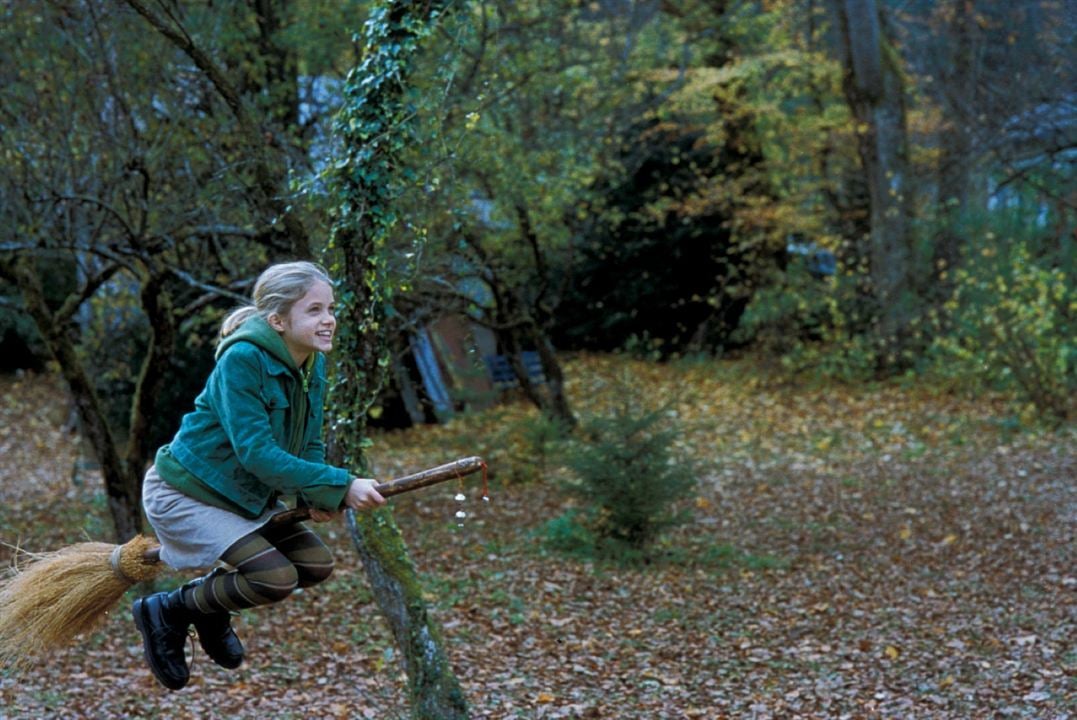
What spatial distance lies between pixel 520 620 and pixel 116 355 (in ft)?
23.6

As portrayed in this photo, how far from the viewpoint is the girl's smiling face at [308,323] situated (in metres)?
4.18

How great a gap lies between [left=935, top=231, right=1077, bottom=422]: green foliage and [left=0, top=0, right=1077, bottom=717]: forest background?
0.06 m

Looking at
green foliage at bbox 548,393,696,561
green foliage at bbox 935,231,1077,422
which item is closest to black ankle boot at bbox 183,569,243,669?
green foliage at bbox 548,393,696,561

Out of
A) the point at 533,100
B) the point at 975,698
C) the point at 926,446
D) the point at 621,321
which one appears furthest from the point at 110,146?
the point at 621,321

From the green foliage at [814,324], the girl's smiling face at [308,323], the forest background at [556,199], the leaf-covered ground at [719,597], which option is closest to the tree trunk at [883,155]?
the forest background at [556,199]

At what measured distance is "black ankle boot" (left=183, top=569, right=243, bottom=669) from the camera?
456 centimetres

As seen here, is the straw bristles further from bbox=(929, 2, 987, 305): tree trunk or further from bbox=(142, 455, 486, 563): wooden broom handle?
bbox=(929, 2, 987, 305): tree trunk

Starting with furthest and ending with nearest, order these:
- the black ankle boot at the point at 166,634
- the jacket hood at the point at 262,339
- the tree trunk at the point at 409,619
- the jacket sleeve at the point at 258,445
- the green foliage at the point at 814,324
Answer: the green foliage at the point at 814,324
the tree trunk at the point at 409,619
the black ankle boot at the point at 166,634
the jacket hood at the point at 262,339
the jacket sleeve at the point at 258,445

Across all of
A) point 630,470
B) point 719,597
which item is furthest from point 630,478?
point 719,597

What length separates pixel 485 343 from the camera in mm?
20047

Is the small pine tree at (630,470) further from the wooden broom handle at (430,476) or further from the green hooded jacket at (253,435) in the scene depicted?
the wooden broom handle at (430,476)

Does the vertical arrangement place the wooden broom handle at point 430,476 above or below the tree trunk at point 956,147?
below

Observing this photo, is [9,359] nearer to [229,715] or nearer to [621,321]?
[621,321]

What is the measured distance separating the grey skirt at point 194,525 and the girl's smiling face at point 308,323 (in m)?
0.63
